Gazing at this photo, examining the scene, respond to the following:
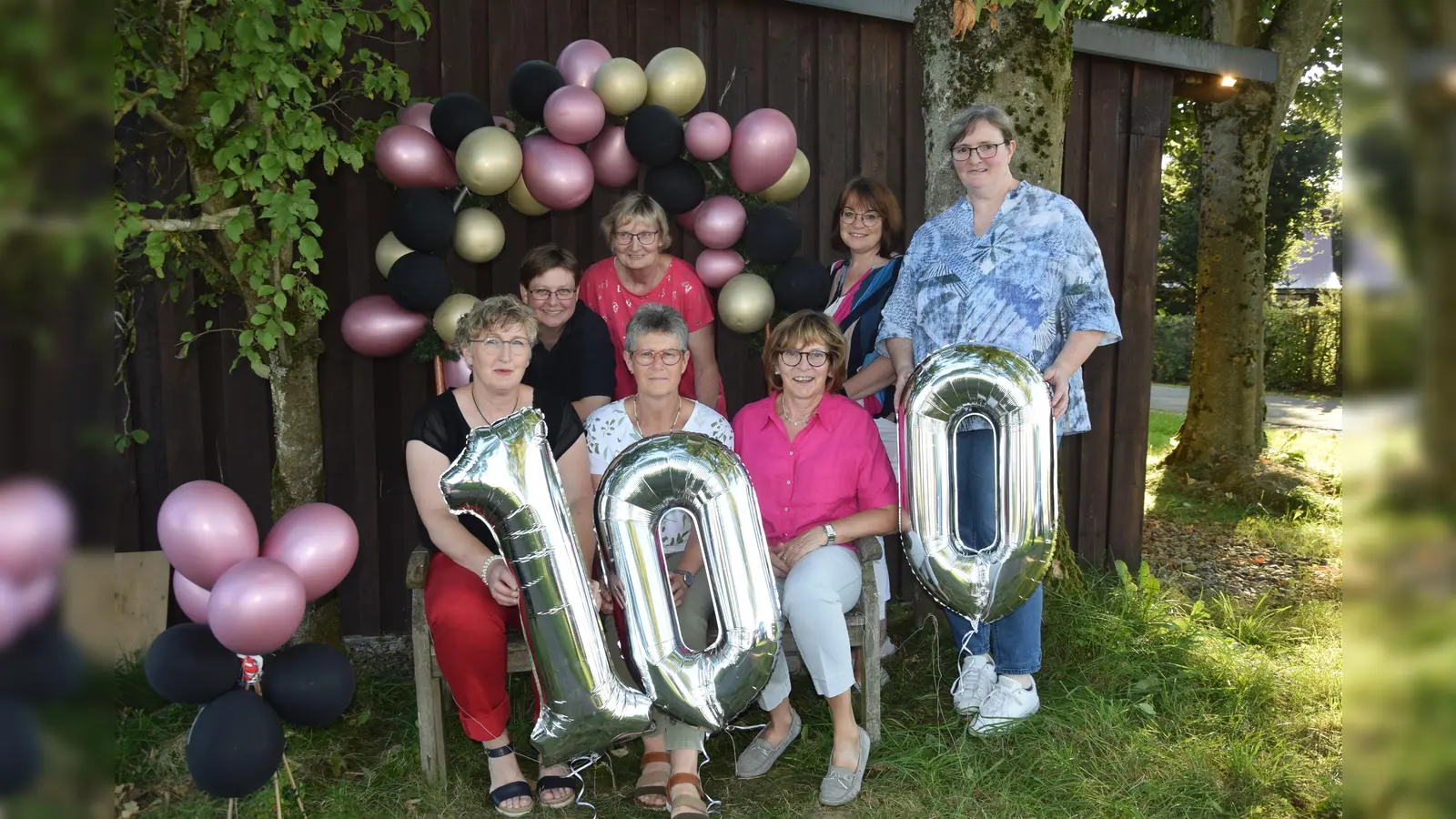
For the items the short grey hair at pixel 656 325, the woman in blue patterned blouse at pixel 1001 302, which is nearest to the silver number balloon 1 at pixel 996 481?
the woman in blue patterned blouse at pixel 1001 302

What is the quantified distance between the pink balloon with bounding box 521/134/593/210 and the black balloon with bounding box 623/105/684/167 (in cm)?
19

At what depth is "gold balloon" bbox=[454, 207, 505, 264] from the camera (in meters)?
3.46

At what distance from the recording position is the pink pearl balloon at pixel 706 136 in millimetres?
3521

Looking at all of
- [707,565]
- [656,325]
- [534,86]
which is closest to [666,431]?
[656,325]

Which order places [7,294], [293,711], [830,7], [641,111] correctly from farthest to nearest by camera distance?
[830,7]
[641,111]
[293,711]
[7,294]

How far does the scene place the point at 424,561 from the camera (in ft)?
9.48

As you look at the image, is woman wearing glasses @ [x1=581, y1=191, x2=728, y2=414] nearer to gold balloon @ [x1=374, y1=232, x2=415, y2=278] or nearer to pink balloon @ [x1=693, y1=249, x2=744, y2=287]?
pink balloon @ [x1=693, y1=249, x2=744, y2=287]

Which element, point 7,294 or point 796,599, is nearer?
point 7,294

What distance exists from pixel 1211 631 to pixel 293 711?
3.29 meters

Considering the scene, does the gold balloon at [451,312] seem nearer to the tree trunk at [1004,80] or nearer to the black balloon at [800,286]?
the black balloon at [800,286]

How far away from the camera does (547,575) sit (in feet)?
7.57

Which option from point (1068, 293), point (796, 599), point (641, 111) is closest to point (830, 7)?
point (641, 111)

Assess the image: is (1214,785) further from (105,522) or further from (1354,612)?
(105,522)

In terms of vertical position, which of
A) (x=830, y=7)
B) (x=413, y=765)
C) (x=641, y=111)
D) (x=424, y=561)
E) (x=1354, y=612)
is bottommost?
(x=413, y=765)
